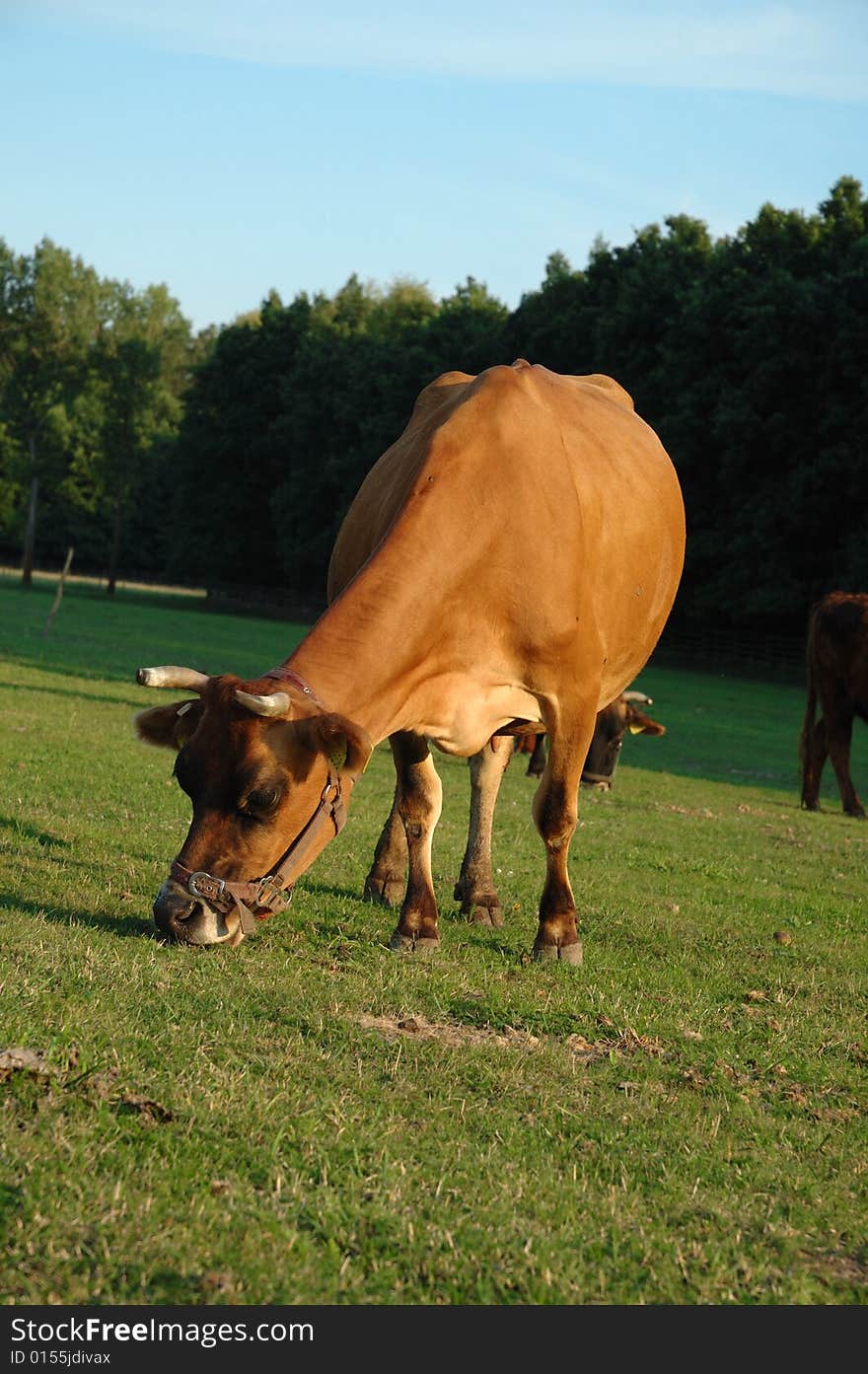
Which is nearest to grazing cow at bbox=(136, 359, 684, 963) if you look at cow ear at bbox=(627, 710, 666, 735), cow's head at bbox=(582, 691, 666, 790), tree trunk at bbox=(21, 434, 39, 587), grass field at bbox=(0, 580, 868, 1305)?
grass field at bbox=(0, 580, 868, 1305)

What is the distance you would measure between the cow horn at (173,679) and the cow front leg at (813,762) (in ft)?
50.5

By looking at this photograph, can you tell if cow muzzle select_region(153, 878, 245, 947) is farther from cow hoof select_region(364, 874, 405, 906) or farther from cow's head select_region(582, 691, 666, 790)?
cow's head select_region(582, 691, 666, 790)

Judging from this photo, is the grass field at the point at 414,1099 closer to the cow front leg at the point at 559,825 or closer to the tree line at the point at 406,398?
the cow front leg at the point at 559,825

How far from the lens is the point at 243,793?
20.4ft

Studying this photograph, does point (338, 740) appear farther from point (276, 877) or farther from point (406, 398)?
point (406, 398)

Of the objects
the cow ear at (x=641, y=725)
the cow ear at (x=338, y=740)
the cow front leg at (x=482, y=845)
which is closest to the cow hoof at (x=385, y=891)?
the cow front leg at (x=482, y=845)

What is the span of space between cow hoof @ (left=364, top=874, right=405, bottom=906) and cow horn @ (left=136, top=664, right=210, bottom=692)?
2791 mm

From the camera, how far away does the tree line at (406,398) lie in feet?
178

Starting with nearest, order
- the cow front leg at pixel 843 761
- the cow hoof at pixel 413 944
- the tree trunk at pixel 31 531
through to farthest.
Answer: the cow hoof at pixel 413 944 → the cow front leg at pixel 843 761 → the tree trunk at pixel 31 531

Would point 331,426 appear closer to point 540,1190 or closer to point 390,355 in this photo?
point 390,355

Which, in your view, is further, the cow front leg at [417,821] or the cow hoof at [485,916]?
the cow hoof at [485,916]

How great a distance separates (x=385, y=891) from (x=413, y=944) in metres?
1.48
